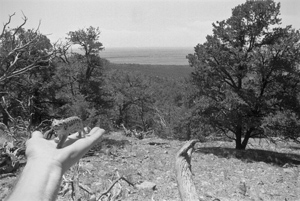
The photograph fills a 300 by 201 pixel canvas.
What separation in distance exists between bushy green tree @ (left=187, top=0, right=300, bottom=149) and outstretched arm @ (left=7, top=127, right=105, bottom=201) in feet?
32.2

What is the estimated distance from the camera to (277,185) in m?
7.71

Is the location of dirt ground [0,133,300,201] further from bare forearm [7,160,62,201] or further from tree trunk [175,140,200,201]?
bare forearm [7,160,62,201]

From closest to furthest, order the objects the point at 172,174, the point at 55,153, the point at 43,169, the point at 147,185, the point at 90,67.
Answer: the point at 43,169, the point at 55,153, the point at 147,185, the point at 172,174, the point at 90,67

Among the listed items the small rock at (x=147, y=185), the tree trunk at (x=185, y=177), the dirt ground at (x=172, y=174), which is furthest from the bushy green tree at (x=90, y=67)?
the tree trunk at (x=185, y=177)

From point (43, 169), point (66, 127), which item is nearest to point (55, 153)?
point (43, 169)

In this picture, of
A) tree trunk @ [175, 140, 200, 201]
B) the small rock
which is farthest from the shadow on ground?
tree trunk @ [175, 140, 200, 201]

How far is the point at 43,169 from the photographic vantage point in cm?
149

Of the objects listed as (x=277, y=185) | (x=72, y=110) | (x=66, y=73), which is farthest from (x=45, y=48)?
(x=277, y=185)

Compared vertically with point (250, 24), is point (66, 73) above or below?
below

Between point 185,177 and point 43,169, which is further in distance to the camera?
point 185,177

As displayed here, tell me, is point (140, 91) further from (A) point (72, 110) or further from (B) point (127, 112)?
(A) point (72, 110)

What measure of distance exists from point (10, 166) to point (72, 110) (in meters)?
4.78

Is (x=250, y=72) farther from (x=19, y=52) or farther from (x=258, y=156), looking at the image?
(x=19, y=52)

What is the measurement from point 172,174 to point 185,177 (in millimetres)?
4867
